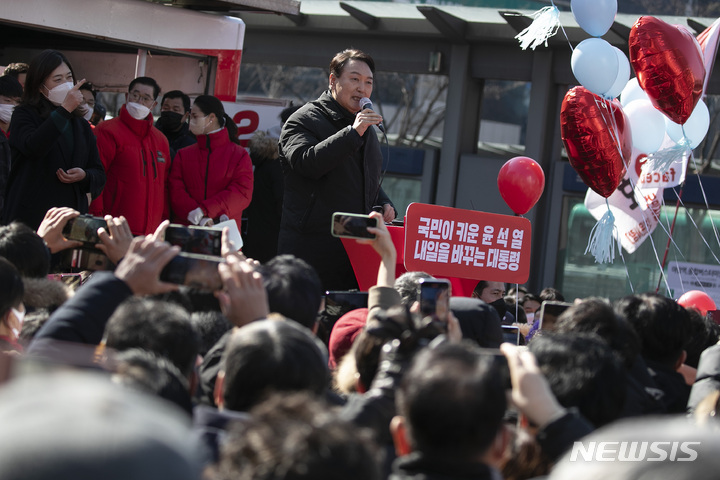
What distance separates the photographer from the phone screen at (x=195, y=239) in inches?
122

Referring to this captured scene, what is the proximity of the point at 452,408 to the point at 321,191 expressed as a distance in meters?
3.18

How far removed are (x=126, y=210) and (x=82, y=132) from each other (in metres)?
0.77

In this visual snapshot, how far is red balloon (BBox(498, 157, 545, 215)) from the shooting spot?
662 cm

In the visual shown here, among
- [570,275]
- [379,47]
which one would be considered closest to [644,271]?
[570,275]

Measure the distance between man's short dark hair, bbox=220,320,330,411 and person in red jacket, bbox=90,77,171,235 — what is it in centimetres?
428

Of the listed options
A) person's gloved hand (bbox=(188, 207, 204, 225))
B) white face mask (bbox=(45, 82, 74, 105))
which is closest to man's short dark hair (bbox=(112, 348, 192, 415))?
white face mask (bbox=(45, 82, 74, 105))

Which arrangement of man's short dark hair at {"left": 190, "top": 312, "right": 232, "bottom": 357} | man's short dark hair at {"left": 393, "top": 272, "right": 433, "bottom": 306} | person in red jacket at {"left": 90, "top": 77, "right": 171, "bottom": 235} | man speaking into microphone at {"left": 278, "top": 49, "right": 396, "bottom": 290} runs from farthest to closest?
person in red jacket at {"left": 90, "top": 77, "right": 171, "bottom": 235} → man speaking into microphone at {"left": 278, "top": 49, "right": 396, "bottom": 290} → man's short dark hair at {"left": 393, "top": 272, "right": 433, "bottom": 306} → man's short dark hair at {"left": 190, "top": 312, "right": 232, "bottom": 357}

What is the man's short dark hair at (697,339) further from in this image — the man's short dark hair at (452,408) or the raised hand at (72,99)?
the raised hand at (72,99)

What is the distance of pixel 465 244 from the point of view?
5.16m

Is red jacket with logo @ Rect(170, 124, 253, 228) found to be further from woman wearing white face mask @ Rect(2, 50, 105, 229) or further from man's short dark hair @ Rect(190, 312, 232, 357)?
man's short dark hair @ Rect(190, 312, 232, 357)

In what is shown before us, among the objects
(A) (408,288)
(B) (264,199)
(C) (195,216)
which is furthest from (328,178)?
(B) (264,199)

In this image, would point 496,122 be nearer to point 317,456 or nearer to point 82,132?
point 82,132

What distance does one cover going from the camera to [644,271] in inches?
483

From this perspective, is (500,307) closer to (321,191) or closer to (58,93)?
(321,191)
